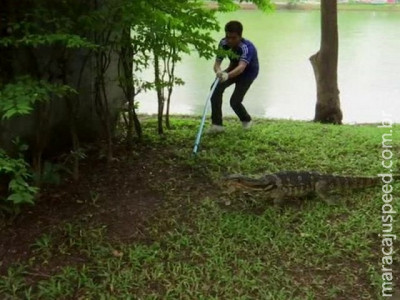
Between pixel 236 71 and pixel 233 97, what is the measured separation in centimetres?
40

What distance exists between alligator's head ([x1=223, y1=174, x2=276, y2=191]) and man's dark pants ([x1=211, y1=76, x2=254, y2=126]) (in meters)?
1.84

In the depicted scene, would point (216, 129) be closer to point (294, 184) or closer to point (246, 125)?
point (246, 125)

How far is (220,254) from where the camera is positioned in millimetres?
3197

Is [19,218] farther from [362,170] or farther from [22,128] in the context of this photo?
[362,170]

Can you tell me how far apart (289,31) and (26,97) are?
15181 mm

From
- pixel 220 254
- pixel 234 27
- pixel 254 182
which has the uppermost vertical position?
pixel 234 27

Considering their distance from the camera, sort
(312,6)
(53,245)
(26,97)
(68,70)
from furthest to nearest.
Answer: (312,6) → (68,70) → (53,245) → (26,97)

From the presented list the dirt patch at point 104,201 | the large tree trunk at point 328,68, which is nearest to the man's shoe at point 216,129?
the dirt patch at point 104,201

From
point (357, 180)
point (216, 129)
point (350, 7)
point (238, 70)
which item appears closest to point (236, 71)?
point (238, 70)

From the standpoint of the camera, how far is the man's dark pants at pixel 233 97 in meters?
5.42

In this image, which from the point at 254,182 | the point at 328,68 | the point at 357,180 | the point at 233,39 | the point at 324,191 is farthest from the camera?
the point at 328,68

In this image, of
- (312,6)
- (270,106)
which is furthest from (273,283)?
(312,6)

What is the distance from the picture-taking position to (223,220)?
3.53 m

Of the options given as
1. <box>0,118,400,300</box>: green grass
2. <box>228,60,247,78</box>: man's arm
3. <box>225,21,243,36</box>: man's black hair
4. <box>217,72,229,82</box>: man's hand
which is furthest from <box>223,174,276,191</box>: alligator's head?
<box>225,21,243,36</box>: man's black hair
